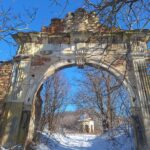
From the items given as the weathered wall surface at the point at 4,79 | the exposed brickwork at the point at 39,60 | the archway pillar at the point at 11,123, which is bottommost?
the archway pillar at the point at 11,123

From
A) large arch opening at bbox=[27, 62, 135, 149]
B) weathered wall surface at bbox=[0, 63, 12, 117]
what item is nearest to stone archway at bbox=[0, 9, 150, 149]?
large arch opening at bbox=[27, 62, 135, 149]

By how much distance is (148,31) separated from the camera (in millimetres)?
8430

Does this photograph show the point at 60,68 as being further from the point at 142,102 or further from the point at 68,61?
the point at 142,102

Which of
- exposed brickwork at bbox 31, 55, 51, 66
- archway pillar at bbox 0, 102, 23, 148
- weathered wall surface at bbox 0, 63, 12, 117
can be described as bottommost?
archway pillar at bbox 0, 102, 23, 148

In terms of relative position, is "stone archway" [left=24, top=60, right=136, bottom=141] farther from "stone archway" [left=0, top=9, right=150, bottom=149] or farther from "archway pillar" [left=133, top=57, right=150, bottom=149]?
"archway pillar" [left=133, top=57, right=150, bottom=149]

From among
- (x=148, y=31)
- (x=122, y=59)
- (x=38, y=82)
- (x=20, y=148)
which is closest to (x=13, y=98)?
(x=38, y=82)

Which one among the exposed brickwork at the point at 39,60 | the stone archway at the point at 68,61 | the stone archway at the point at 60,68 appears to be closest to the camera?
the stone archway at the point at 68,61

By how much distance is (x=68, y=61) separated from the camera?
8305 millimetres

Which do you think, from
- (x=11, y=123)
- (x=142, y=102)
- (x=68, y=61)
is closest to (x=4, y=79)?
(x=11, y=123)

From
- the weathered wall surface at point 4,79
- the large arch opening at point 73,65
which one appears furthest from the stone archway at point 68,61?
the weathered wall surface at point 4,79

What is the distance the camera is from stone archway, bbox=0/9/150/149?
721 cm

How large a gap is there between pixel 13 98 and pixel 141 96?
4851 mm

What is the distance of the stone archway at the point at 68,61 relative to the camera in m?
7.21

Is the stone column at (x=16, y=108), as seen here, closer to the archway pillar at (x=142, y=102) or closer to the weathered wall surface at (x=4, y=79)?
the weathered wall surface at (x=4, y=79)
